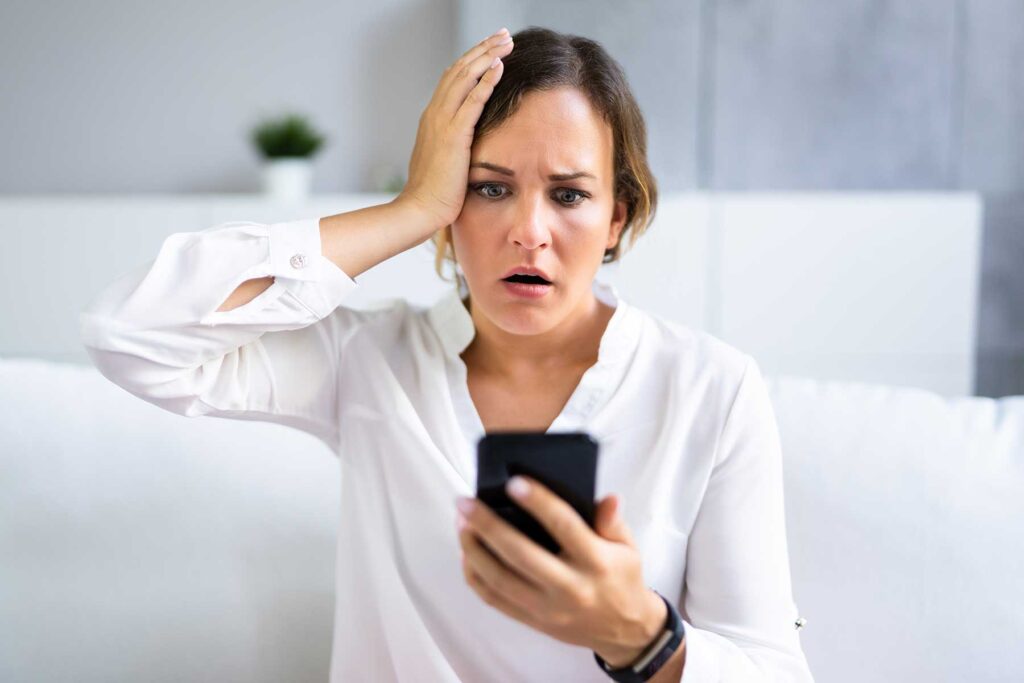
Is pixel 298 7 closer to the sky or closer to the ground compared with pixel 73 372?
closer to the sky

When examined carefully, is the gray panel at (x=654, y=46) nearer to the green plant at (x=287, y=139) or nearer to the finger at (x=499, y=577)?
the green plant at (x=287, y=139)

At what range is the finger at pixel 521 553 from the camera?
71 centimetres

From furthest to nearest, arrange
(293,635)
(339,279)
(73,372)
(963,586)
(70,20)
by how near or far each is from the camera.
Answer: (70,20), (73,372), (293,635), (963,586), (339,279)

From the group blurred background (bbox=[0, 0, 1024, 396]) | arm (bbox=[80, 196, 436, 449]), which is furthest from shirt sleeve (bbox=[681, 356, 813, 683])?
blurred background (bbox=[0, 0, 1024, 396])

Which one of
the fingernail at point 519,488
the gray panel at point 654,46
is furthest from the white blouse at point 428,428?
the gray panel at point 654,46

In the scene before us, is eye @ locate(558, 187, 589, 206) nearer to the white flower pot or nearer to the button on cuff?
the button on cuff

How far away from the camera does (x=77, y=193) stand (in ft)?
12.8

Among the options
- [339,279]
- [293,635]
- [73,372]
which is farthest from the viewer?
[73,372]

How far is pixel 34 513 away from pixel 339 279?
616mm

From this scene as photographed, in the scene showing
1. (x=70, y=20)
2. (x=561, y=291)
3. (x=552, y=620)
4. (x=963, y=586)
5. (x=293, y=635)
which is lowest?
(x=293, y=635)

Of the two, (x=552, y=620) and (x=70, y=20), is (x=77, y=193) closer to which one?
(x=70, y=20)

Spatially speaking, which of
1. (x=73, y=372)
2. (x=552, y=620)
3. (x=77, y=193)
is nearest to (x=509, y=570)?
(x=552, y=620)

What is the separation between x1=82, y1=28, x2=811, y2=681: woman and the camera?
104 cm

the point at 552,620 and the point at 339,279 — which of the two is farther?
the point at 339,279
